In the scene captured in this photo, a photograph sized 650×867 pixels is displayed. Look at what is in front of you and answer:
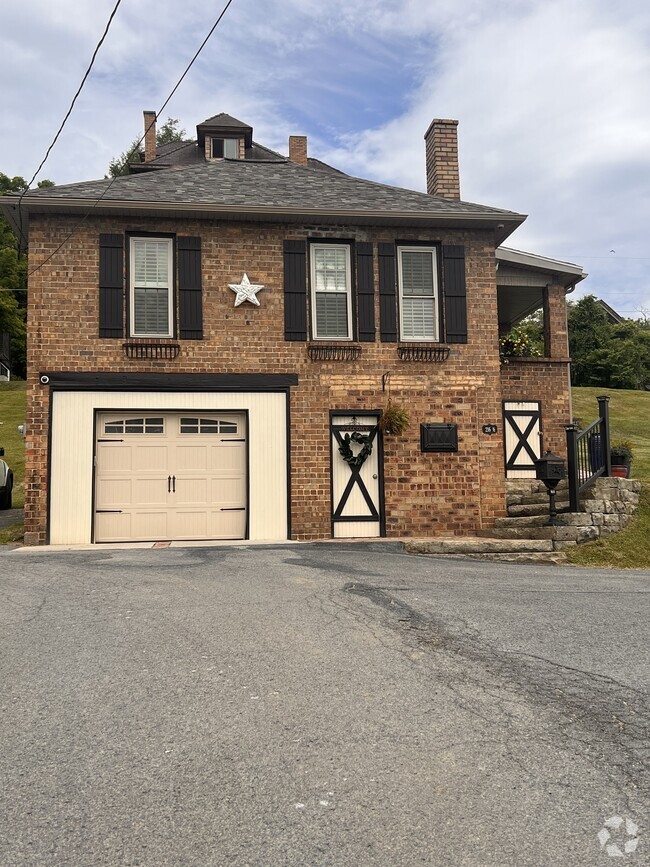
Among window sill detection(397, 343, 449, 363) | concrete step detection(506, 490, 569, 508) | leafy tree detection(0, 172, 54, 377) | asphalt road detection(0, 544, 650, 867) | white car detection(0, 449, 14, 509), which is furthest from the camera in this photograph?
leafy tree detection(0, 172, 54, 377)

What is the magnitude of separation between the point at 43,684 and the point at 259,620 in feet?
6.63

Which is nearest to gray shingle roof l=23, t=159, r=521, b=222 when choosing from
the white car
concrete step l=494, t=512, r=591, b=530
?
concrete step l=494, t=512, r=591, b=530

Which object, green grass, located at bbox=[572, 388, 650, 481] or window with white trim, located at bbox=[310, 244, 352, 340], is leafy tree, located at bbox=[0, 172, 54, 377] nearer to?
green grass, located at bbox=[572, 388, 650, 481]

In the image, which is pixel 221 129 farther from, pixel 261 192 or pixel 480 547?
pixel 480 547

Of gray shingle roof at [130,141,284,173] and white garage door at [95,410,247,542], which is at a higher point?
gray shingle roof at [130,141,284,173]

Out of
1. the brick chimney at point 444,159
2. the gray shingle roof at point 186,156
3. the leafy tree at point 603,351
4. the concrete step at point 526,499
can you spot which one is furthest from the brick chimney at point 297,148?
the leafy tree at point 603,351

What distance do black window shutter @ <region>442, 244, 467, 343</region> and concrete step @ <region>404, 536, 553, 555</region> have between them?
381 centimetres

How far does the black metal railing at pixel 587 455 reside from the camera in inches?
478

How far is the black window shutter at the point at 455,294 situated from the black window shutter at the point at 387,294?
94 centimetres

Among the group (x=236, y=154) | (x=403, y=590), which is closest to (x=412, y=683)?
(x=403, y=590)

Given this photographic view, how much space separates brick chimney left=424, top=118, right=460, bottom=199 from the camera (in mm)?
15133

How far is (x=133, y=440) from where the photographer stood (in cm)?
1290

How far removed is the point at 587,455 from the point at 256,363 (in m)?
5.86

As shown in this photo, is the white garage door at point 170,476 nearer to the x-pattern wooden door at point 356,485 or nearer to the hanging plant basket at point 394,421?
the x-pattern wooden door at point 356,485
